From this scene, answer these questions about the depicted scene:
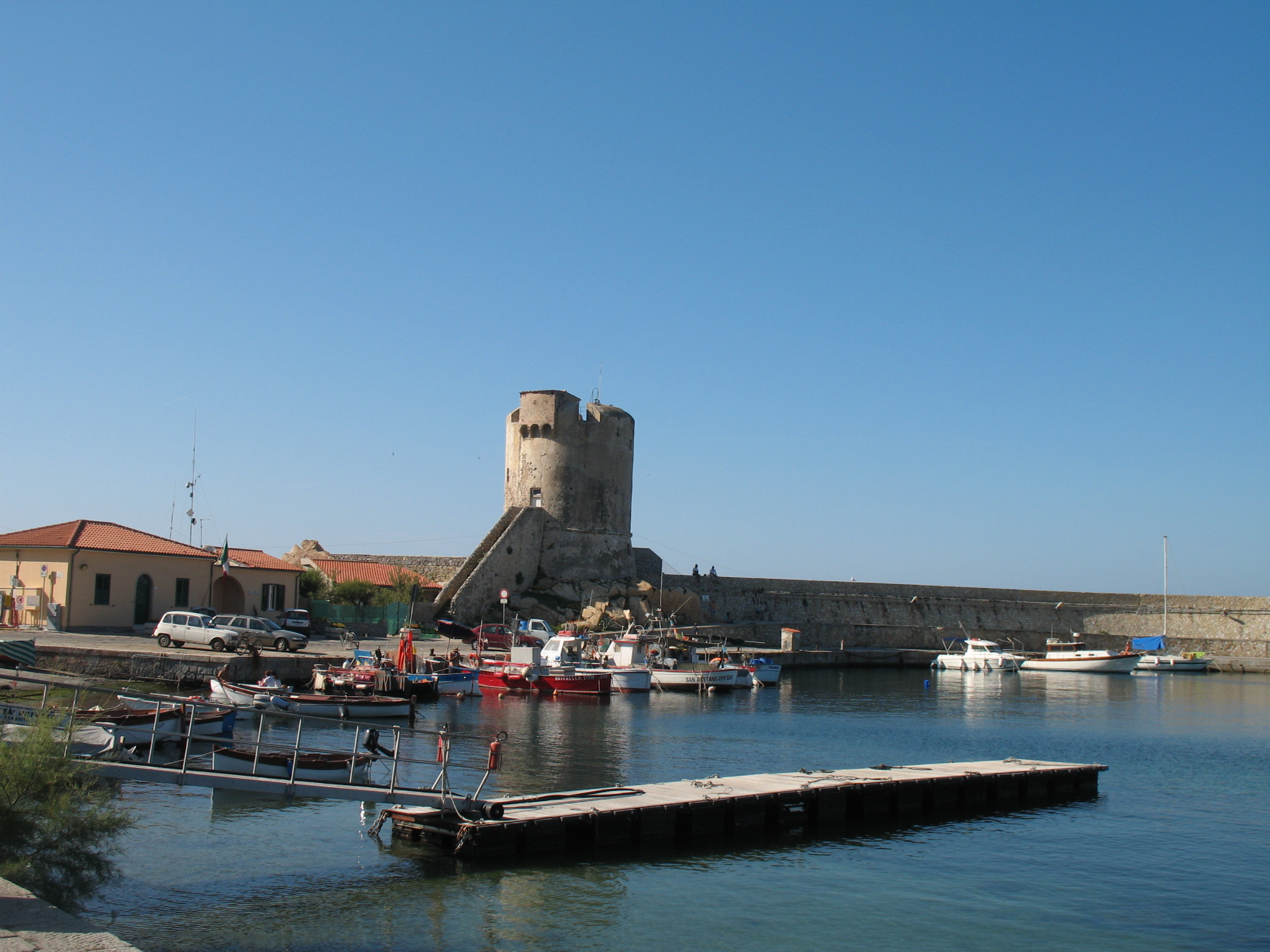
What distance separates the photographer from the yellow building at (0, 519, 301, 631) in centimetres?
3077

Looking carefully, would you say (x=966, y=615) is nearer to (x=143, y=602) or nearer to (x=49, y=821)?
(x=143, y=602)

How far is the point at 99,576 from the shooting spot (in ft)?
104

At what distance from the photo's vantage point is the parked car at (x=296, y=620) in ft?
113

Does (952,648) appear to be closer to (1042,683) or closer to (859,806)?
(1042,683)

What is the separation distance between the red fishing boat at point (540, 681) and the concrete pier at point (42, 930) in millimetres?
24725

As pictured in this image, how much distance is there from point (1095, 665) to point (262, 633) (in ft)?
130

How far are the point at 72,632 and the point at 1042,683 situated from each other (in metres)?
36.2

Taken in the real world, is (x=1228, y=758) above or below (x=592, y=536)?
below

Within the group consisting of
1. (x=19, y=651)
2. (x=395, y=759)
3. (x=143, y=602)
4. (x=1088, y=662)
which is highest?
(x=143, y=602)

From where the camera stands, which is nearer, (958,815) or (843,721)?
(958,815)

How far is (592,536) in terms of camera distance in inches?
1923

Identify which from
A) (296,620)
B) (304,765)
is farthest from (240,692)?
(296,620)

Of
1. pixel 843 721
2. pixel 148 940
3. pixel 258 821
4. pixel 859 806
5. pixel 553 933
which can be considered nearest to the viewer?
pixel 148 940

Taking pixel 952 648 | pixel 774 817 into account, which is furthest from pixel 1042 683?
pixel 774 817
